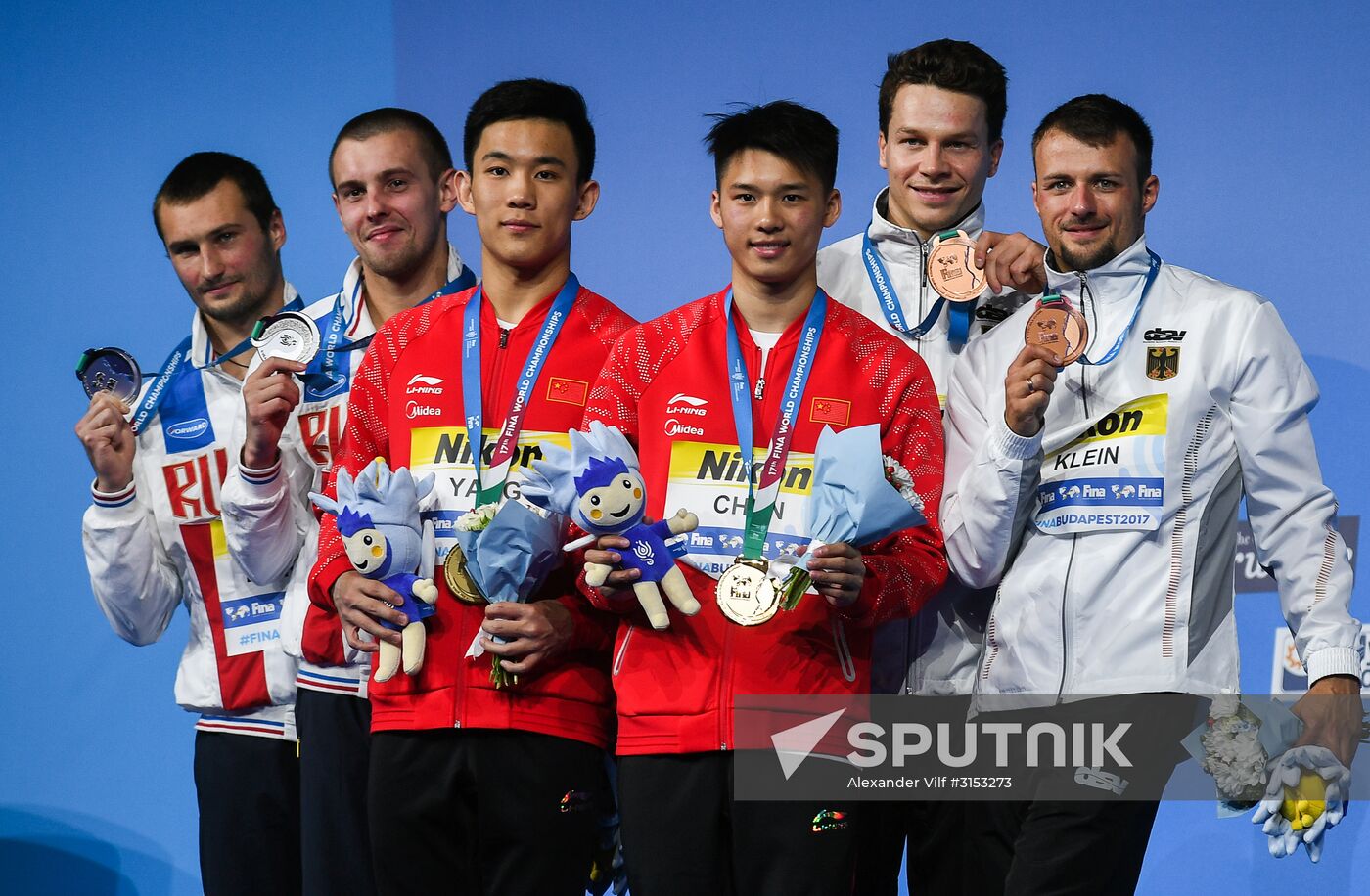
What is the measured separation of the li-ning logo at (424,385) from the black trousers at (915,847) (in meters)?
1.08

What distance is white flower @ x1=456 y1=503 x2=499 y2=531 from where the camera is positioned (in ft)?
8.43

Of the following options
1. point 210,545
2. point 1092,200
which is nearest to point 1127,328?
point 1092,200

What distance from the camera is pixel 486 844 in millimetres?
2652

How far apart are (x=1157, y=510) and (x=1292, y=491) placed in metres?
0.23

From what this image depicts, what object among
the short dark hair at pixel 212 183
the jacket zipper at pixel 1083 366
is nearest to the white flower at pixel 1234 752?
the jacket zipper at pixel 1083 366

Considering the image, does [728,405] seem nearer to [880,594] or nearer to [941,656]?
[880,594]

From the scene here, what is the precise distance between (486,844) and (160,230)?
1.71 metres

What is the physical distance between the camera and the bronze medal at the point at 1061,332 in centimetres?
262

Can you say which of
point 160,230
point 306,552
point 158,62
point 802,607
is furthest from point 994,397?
point 158,62

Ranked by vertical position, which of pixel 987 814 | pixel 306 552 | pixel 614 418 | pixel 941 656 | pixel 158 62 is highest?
pixel 158 62

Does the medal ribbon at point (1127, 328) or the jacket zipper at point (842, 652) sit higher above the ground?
the medal ribbon at point (1127, 328)

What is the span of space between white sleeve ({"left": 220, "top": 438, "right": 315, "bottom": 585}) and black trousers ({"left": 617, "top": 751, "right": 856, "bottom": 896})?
105cm

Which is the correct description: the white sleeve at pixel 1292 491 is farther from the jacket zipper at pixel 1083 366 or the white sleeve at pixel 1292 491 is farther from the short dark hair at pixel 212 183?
the short dark hair at pixel 212 183

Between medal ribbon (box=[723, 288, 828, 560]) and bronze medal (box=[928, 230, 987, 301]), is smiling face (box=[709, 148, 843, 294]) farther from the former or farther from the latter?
bronze medal (box=[928, 230, 987, 301])
